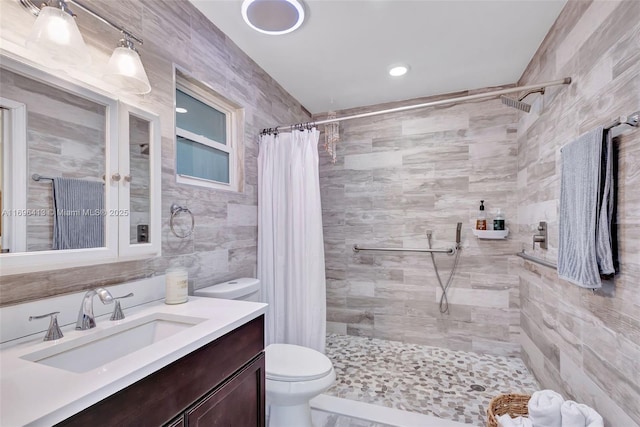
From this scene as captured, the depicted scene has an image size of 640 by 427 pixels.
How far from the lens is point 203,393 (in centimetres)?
101

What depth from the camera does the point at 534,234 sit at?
2213 millimetres

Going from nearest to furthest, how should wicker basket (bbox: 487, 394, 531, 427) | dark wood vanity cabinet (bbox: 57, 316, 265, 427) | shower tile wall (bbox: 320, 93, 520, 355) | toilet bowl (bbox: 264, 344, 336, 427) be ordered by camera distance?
dark wood vanity cabinet (bbox: 57, 316, 265, 427)
toilet bowl (bbox: 264, 344, 336, 427)
wicker basket (bbox: 487, 394, 531, 427)
shower tile wall (bbox: 320, 93, 520, 355)

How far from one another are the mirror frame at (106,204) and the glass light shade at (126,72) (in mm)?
116

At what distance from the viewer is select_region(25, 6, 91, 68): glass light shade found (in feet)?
3.16

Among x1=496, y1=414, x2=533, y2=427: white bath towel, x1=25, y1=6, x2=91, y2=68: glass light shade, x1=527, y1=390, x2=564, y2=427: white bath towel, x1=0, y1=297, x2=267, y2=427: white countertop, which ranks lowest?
x1=496, y1=414, x2=533, y2=427: white bath towel

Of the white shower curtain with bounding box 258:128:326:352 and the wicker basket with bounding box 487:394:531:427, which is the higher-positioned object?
the white shower curtain with bounding box 258:128:326:352

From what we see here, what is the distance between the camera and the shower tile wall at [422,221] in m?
2.66

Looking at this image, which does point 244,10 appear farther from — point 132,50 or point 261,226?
point 261,226

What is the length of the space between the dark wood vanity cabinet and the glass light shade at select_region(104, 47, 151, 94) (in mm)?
A: 1118

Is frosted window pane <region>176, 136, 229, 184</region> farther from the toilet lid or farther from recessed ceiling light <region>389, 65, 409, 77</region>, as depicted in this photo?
recessed ceiling light <region>389, 65, 409, 77</region>

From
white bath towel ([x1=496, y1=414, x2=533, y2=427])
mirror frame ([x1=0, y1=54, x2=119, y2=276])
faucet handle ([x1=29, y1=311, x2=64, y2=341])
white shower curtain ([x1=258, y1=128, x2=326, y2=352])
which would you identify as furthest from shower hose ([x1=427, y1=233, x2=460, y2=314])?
faucet handle ([x1=29, y1=311, x2=64, y2=341])

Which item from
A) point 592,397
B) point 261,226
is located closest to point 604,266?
point 592,397

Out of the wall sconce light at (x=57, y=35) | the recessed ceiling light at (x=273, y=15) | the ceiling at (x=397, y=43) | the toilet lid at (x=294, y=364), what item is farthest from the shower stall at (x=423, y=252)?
the wall sconce light at (x=57, y=35)

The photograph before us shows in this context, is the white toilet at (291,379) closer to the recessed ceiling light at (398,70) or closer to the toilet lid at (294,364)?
the toilet lid at (294,364)
